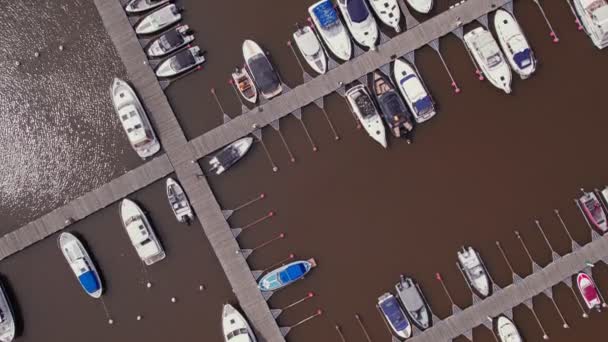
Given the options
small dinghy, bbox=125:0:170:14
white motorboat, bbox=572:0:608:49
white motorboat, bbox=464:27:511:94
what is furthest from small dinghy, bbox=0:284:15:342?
white motorboat, bbox=572:0:608:49

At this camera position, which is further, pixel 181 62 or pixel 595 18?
pixel 181 62

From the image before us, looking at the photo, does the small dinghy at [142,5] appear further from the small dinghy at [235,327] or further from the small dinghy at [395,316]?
the small dinghy at [395,316]

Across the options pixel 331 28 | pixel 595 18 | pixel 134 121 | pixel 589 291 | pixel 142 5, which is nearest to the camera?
pixel 595 18

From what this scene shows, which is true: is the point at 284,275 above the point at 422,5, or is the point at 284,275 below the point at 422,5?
below

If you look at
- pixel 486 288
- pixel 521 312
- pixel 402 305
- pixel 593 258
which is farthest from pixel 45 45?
pixel 593 258

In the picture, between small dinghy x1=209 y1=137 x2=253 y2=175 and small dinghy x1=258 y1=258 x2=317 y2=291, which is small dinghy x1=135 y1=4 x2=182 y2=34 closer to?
small dinghy x1=209 y1=137 x2=253 y2=175

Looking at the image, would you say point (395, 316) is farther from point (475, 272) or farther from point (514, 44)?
point (514, 44)

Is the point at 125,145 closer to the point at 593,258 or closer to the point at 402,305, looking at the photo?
the point at 402,305

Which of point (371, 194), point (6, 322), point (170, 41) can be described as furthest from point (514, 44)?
point (6, 322)
